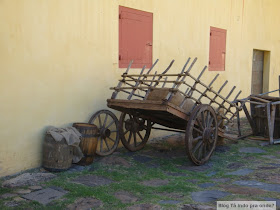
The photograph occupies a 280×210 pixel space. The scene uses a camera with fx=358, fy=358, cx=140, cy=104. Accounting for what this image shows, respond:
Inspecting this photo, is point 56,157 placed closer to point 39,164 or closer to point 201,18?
point 39,164

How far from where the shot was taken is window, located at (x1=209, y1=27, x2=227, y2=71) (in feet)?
33.1

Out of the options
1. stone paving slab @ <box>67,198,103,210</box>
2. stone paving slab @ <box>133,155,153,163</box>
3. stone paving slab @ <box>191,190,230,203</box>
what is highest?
stone paving slab @ <box>191,190,230,203</box>

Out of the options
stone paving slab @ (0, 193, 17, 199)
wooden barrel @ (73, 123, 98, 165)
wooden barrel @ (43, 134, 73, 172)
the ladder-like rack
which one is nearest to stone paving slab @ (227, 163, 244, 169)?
the ladder-like rack

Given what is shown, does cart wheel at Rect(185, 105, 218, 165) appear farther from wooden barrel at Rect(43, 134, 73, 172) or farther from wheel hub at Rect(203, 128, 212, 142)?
wooden barrel at Rect(43, 134, 73, 172)

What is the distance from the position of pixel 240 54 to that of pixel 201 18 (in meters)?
2.86

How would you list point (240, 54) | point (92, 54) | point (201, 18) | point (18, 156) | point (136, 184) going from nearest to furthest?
point (136, 184) < point (18, 156) < point (92, 54) < point (201, 18) < point (240, 54)

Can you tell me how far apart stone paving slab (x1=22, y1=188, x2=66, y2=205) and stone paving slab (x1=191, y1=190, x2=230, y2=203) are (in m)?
1.68

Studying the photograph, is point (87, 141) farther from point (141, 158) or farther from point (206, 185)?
point (206, 185)

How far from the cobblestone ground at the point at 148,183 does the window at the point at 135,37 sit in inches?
73.9

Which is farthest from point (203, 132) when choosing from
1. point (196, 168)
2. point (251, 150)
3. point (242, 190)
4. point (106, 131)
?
point (251, 150)

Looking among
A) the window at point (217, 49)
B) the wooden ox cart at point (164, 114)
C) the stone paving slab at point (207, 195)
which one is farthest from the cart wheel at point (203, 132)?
the window at point (217, 49)

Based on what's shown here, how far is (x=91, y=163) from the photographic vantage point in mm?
5918

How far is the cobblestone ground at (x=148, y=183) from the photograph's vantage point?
4246 millimetres

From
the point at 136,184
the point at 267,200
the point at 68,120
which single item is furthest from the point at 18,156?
the point at 267,200
